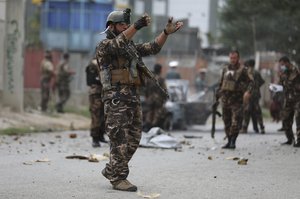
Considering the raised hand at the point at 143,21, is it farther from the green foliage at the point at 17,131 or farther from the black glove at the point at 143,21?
the green foliage at the point at 17,131

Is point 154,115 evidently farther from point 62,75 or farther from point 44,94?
point 62,75

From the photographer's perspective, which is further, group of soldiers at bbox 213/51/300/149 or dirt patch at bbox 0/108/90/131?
dirt patch at bbox 0/108/90/131

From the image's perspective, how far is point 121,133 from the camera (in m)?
8.33

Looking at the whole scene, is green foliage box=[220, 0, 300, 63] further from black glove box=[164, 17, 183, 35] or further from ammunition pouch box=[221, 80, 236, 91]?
black glove box=[164, 17, 183, 35]

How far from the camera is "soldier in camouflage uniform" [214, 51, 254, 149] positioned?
13.9m

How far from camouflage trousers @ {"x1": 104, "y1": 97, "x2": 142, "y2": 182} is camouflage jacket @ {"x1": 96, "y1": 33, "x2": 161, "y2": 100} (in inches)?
4.5

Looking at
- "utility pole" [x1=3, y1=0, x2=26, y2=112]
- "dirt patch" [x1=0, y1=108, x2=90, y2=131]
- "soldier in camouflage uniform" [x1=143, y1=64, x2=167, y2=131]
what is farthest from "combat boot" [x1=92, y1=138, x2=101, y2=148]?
"utility pole" [x1=3, y1=0, x2=26, y2=112]

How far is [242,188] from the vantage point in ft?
27.9

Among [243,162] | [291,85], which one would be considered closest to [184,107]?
[291,85]

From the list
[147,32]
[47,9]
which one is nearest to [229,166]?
[47,9]

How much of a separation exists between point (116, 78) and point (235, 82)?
5.87m

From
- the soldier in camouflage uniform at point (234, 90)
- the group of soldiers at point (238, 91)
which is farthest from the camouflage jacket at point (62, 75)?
the soldier in camouflage uniform at point (234, 90)

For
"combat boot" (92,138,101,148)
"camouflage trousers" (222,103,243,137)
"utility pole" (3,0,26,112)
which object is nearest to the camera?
"camouflage trousers" (222,103,243,137)

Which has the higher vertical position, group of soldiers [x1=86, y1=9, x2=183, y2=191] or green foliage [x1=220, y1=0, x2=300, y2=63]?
green foliage [x1=220, y1=0, x2=300, y2=63]
